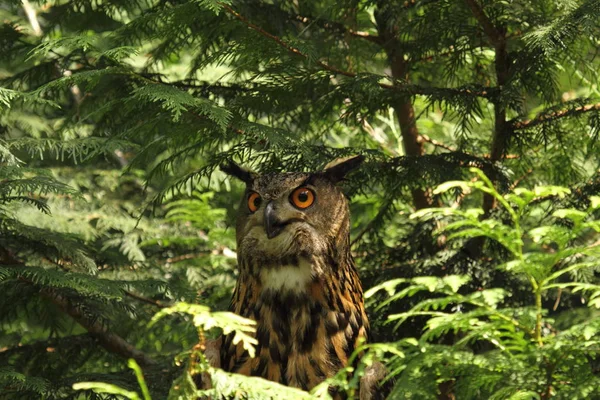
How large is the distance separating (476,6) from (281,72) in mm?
857

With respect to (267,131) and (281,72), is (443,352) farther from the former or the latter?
(281,72)

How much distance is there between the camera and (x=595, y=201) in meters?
2.25

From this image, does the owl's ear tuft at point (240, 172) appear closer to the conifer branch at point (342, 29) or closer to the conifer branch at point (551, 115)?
the conifer branch at point (342, 29)

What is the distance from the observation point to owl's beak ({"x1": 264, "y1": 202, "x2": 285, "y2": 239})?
10.2ft

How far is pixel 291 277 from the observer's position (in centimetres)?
322

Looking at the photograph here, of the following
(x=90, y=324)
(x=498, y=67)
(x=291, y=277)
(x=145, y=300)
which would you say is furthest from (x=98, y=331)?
(x=498, y=67)

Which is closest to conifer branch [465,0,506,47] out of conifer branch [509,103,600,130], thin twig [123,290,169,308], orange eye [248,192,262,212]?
conifer branch [509,103,600,130]

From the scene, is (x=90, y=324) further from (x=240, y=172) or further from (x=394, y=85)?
(x=394, y=85)

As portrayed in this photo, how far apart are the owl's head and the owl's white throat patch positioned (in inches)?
1.2

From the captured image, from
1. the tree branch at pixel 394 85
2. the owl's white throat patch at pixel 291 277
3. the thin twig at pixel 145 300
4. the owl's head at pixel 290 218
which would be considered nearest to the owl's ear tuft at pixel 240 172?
the owl's head at pixel 290 218

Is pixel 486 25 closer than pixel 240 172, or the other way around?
pixel 240 172

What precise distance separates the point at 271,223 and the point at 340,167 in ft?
1.54

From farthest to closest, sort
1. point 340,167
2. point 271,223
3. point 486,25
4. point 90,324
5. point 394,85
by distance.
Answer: point 90,324 → point 394,85 → point 486,25 → point 340,167 → point 271,223

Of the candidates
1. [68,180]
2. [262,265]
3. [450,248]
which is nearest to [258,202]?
[262,265]
